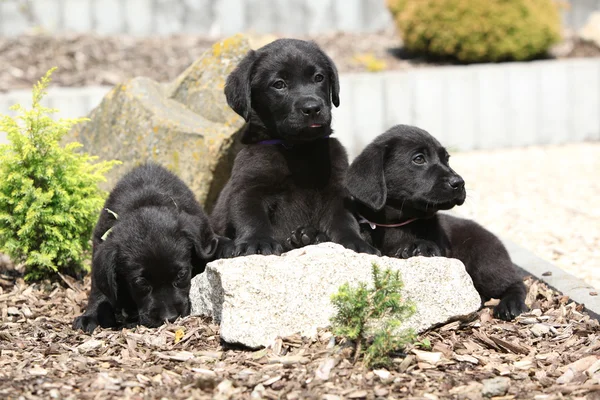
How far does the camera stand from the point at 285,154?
5.57m

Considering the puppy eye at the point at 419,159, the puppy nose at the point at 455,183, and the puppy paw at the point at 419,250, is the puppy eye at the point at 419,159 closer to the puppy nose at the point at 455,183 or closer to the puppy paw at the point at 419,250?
the puppy nose at the point at 455,183

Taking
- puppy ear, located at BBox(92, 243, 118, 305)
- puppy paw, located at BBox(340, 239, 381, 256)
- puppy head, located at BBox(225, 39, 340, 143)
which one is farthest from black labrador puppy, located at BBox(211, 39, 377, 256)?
puppy ear, located at BBox(92, 243, 118, 305)

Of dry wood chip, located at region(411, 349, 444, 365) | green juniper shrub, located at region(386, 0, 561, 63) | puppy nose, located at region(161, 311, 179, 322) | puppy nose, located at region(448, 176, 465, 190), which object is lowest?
dry wood chip, located at region(411, 349, 444, 365)

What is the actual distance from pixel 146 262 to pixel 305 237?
1081 millimetres

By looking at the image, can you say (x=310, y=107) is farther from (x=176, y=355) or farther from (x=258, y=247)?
(x=176, y=355)

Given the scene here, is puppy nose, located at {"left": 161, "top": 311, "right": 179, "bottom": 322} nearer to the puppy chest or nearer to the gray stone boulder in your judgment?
the gray stone boulder

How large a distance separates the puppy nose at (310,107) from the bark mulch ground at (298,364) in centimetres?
144

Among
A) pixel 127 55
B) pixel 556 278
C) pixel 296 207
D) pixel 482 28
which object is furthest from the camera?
pixel 127 55

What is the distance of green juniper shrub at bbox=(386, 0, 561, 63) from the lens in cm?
1214

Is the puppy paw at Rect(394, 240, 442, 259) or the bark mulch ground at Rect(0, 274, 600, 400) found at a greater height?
the puppy paw at Rect(394, 240, 442, 259)

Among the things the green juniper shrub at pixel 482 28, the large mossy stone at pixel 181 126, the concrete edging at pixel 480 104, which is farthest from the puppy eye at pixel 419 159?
the green juniper shrub at pixel 482 28

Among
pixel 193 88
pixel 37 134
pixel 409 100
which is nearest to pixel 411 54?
pixel 409 100

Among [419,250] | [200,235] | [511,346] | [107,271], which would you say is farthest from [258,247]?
[511,346]

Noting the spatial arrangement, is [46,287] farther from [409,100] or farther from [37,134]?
[409,100]
